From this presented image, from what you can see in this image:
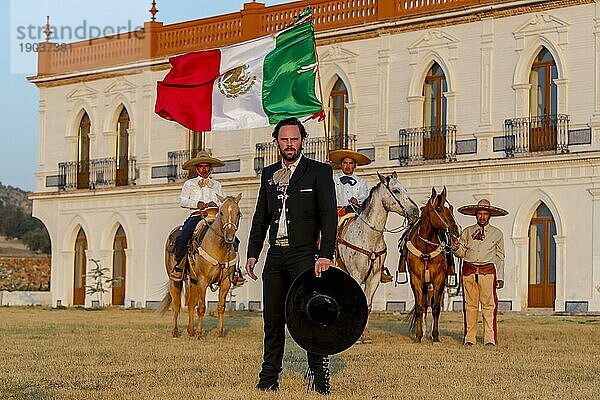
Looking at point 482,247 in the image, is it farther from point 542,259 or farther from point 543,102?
point 543,102

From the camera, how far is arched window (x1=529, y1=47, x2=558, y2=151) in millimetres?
31750

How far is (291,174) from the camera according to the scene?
11.2m

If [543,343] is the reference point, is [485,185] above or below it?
above

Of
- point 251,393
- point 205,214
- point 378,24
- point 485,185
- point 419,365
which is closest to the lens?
point 251,393

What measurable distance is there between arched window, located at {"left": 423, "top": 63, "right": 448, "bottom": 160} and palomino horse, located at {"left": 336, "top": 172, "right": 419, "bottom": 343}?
634 inches

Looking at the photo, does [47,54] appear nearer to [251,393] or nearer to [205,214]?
[205,214]

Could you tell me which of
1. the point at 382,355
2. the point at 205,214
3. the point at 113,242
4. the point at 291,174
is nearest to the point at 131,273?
the point at 113,242

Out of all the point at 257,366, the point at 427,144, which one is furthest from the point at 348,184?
the point at 427,144

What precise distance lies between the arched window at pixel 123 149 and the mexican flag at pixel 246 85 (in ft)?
66.1

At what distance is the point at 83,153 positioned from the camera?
144 ft

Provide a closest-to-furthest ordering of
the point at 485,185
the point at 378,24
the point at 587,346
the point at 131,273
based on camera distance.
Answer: the point at 587,346, the point at 485,185, the point at 378,24, the point at 131,273

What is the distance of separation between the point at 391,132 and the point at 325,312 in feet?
81.2

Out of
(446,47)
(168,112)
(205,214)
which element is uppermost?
(446,47)

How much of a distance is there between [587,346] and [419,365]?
425 centimetres
